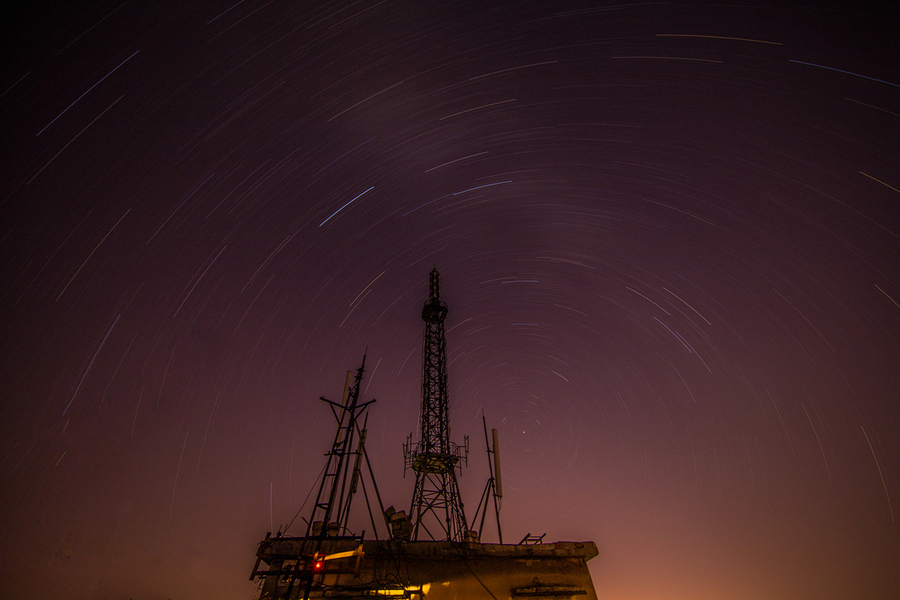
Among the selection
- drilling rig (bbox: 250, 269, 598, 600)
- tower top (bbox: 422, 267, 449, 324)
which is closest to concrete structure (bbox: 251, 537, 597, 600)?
drilling rig (bbox: 250, 269, 598, 600)

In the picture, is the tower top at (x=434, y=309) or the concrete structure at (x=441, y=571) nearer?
the concrete structure at (x=441, y=571)

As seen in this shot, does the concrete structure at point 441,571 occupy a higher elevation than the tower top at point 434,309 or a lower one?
lower

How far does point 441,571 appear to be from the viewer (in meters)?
11.9

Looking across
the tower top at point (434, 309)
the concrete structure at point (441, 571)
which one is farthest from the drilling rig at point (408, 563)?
the tower top at point (434, 309)

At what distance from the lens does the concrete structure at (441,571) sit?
37.2ft

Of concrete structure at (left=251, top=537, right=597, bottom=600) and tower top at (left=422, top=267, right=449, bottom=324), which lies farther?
tower top at (left=422, top=267, right=449, bottom=324)

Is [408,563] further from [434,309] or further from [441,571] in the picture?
[434,309]

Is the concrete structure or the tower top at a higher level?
the tower top

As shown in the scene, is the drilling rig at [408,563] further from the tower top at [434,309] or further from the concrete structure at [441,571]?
the tower top at [434,309]

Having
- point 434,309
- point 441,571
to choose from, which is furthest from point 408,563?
point 434,309

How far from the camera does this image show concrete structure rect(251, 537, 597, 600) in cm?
1134

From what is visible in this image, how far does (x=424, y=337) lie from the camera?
2377 cm

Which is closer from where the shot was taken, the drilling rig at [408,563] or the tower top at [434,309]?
the drilling rig at [408,563]

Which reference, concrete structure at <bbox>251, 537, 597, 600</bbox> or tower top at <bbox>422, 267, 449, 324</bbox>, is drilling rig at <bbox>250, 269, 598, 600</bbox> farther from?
tower top at <bbox>422, 267, 449, 324</bbox>
